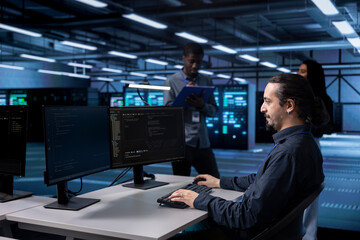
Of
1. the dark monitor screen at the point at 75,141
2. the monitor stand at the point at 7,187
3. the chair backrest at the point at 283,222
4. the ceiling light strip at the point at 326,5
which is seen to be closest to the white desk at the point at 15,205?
the monitor stand at the point at 7,187

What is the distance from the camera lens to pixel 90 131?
1912 mm

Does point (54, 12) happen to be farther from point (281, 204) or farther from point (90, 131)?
point (281, 204)

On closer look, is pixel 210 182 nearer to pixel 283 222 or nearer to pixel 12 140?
pixel 283 222

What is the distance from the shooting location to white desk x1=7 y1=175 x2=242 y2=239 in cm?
145

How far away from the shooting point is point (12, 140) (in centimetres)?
191

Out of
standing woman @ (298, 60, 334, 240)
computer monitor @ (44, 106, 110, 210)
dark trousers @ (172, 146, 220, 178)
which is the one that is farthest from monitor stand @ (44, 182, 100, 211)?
standing woman @ (298, 60, 334, 240)

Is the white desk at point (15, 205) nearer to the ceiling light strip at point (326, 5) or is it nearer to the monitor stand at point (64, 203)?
the monitor stand at point (64, 203)

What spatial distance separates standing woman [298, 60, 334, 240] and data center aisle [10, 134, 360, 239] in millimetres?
818

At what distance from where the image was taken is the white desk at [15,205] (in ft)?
5.62

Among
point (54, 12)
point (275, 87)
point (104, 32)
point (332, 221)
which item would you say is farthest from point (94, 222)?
point (104, 32)

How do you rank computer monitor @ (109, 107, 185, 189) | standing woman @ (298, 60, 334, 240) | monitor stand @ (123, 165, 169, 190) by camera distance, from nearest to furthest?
computer monitor @ (109, 107, 185, 189), monitor stand @ (123, 165, 169, 190), standing woman @ (298, 60, 334, 240)

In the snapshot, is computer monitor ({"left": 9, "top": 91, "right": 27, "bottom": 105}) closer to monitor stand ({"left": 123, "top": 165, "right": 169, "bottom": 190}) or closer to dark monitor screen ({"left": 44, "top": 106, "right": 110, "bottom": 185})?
monitor stand ({"left": 123, "top": 165, "right": 169, "bottom": 190})

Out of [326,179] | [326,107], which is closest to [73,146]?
[326,107]

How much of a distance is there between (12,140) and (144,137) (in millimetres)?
751
